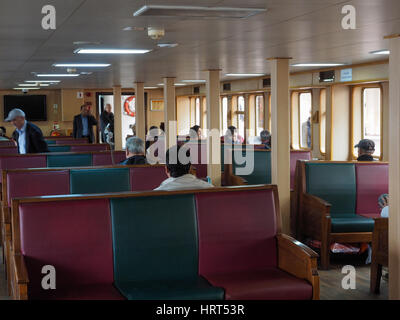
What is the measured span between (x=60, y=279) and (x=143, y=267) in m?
0.51

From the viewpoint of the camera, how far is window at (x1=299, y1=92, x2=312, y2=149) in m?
11.2

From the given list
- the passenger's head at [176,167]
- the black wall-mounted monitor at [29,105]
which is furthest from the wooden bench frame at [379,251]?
the black wall-mounted monitor at [29,105]

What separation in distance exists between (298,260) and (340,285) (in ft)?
5.59

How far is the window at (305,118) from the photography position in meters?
11.2

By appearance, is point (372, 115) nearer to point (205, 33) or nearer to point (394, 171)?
point (205, 33)

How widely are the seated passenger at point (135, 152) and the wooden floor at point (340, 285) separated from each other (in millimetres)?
1635

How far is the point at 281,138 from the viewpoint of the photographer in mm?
6980

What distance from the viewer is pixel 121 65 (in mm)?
8602

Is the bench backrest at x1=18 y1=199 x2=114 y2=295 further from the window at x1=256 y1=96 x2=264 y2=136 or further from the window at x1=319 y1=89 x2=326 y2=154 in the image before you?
the window at x1=256 y1=96 x2=264 y2=136

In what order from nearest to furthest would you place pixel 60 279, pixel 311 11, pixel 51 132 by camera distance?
pixel 60 279
pixel 311 11
pixel 51 132

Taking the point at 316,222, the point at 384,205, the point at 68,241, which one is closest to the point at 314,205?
the point at 316,222
